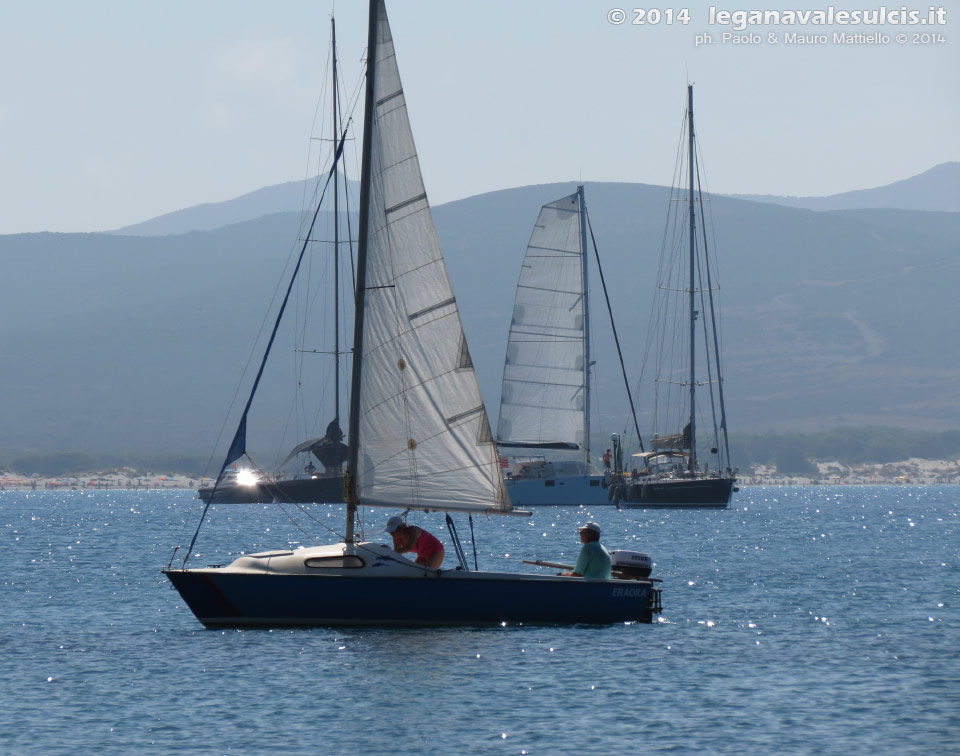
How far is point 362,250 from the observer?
2895cm

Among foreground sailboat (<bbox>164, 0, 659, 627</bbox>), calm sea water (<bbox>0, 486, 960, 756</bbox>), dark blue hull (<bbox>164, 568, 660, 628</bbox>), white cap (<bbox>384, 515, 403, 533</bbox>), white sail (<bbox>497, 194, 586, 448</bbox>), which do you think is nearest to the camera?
calm sea water (<bbox>0, 486, 960, 756</bbox>)

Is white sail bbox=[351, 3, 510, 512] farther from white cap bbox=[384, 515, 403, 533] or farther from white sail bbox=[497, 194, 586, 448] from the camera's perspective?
white sail bbox=[497, 194, 586, 448]

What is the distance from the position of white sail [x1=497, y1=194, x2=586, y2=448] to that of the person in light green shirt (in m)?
51.5

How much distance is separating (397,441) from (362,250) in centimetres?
358

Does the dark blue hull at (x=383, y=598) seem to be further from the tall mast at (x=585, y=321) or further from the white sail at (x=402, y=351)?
the tall mast at (x=585, y=321)

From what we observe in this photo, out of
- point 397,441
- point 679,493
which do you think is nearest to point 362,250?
point 397,441

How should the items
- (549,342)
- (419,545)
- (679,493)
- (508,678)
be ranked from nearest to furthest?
(508,678), (419,545), (549,342), (679,493)

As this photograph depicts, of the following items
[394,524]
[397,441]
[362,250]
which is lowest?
[394,524]

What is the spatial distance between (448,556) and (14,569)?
15.0m

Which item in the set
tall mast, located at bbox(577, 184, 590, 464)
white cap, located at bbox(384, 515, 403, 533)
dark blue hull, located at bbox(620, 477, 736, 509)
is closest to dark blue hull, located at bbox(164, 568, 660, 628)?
white cap, located at bbox(384, 515, 403, 533)

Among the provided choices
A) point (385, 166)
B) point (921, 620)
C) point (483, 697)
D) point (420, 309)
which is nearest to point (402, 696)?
point (483, 697)

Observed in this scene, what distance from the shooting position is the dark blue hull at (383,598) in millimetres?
28391

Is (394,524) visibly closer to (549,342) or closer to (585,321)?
(549,342)

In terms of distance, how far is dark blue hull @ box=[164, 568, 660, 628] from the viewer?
28.4 metres
